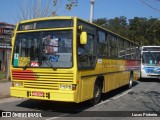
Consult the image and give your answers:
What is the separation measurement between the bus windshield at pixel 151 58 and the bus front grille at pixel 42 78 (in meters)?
14.9

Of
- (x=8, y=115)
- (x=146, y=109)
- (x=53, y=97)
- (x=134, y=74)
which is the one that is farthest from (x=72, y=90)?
(x=134, y=74)

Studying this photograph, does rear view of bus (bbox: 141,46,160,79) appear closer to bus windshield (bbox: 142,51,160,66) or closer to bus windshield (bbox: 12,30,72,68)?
bus windshield (bbox: 142,51,160,66)

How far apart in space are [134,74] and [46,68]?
10886 mm

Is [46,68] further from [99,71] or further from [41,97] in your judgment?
[99,71]

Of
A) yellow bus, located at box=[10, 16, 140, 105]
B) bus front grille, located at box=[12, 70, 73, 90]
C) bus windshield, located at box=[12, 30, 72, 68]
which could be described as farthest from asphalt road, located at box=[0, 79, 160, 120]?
bus windshield, located at box=[12, 30, 72, 68]

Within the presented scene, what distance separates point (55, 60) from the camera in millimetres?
9844

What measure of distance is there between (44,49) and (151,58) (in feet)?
49.2

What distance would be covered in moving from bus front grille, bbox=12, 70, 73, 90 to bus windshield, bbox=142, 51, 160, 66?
588 inches

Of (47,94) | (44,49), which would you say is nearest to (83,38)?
(44,49)

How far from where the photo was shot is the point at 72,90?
9.50 m

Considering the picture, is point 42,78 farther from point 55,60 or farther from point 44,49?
point 44,49

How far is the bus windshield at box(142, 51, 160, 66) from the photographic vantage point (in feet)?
76.8

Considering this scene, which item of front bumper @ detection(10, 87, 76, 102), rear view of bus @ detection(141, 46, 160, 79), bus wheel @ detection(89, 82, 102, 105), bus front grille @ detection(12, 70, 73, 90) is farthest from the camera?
rear view of bus @ detection(141, 46, 160, 79)

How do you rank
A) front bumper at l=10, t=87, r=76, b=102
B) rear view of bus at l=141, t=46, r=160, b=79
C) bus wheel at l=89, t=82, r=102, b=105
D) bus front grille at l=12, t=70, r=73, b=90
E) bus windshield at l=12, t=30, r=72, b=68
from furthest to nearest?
rear view of bus at l=141, t=46, r=160, b=79, bus wheel at l=89, t=82, r=102, b=105, bus windshield at l=12, t=30, r=72, b=68, bus front grille at l=12, t=70, r=73, b=90, front bumper at l=10, t=87, r=76, b=102
